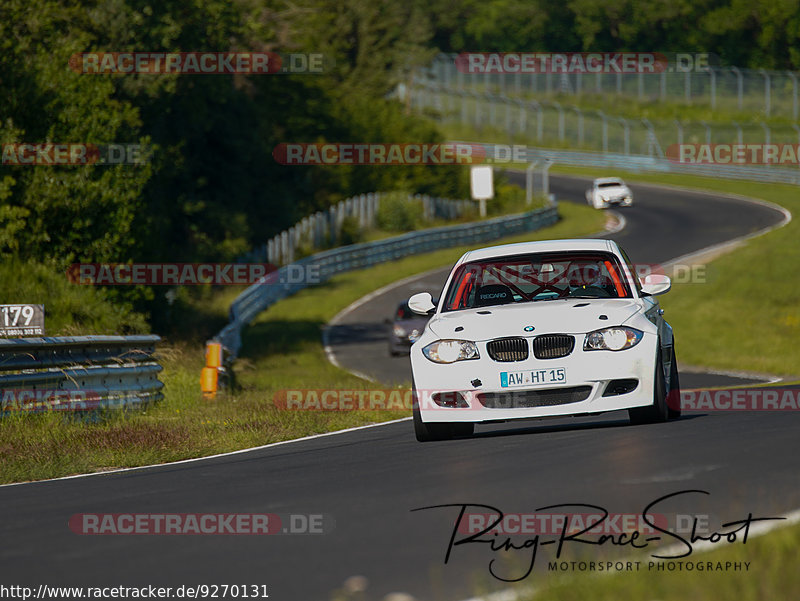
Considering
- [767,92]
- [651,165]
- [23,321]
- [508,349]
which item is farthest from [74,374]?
[767,92]

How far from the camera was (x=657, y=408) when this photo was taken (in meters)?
10.4

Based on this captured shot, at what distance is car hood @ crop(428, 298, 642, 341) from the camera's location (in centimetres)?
1010

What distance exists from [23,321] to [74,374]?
1142 millimetres

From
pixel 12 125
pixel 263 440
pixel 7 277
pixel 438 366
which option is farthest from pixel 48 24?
pixel 438 366

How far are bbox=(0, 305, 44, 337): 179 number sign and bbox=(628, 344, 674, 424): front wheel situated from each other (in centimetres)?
623

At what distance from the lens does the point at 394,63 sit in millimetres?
92500

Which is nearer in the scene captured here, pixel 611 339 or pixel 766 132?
pixel 611 339

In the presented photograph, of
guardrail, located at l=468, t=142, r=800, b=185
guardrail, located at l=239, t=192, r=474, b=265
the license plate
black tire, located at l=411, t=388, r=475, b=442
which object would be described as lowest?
black tire, located at l=411, t=388, r=475, b=442

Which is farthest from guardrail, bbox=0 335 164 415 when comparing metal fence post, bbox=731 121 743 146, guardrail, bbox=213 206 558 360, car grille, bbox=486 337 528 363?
metal fence post, bbox=731 121 743 146

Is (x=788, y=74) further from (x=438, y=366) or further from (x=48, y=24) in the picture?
(x=438, y=366)

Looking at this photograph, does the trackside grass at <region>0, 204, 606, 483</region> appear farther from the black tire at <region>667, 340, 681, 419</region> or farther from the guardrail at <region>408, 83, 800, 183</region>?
the guardrail at <region>408, 83, 800, 183</region>

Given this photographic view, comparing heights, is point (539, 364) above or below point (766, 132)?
below

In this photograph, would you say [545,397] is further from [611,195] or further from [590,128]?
[590,128]

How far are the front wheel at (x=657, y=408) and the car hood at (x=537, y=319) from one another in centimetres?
50
